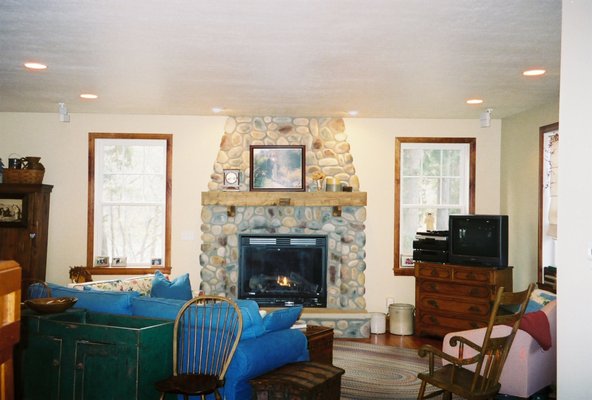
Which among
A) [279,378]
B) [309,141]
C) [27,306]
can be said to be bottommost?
[279,378]

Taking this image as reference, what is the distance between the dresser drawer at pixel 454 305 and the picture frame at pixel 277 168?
6.72 ft

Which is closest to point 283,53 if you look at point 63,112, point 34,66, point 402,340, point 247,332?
point 247,332

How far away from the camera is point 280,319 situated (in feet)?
13.0

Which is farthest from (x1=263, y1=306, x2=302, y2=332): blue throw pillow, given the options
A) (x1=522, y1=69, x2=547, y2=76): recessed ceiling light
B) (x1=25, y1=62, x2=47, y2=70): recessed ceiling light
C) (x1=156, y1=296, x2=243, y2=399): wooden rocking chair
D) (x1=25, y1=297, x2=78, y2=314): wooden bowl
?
(x1=25, y1=62, x2=47, y2=70): recessed ceiling light

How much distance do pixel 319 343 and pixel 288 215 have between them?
2.87 metres

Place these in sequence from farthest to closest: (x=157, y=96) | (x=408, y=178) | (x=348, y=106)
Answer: (x=408, y=178), (x=348, y=106), (x=157, y=96)

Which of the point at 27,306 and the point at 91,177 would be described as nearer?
the point at 27,306

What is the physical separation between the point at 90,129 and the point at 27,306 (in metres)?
4.04

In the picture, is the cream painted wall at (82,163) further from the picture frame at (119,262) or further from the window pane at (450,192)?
the window pane at (450,192)

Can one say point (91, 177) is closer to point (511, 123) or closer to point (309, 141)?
point (309, 141)

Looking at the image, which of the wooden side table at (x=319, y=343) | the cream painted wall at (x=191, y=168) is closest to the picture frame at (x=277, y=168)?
the cream painted wall at (x=191, y=168)

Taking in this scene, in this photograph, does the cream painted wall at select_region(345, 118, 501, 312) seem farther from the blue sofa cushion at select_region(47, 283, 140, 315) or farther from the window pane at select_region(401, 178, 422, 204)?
the blue sofa cushion at select_region(47, 283, 140, 315)

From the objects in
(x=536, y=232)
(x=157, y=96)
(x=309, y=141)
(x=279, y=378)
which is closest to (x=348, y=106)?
(x=309, y=141)

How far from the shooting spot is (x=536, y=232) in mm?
6621
